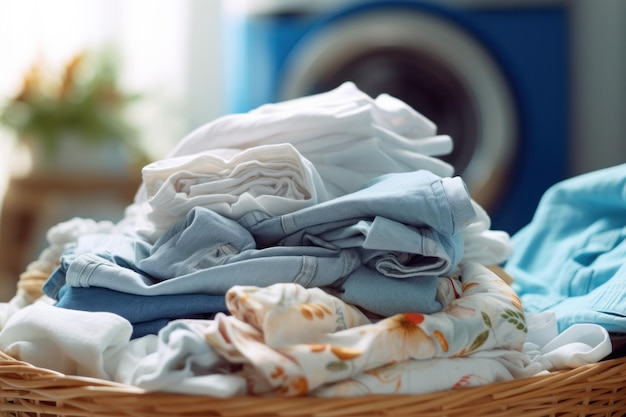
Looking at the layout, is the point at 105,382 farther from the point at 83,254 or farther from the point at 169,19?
the point at 169,19

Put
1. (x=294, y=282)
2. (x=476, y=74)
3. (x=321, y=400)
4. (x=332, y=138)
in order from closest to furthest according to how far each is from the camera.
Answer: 1. (x=321, y=400)
2. (x=294, y=282)
3. (x=332, y=138)
4. (x=476, y=74)

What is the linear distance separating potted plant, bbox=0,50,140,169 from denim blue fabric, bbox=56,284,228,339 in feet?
4.45

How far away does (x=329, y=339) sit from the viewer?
61 centimetres

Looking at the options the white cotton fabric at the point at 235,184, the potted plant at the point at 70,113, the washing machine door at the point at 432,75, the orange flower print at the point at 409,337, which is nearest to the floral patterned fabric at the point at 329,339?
the orange flower print at the point at 409,337

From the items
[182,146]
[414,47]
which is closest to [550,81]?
[414,47]

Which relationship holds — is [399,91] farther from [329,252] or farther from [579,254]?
[329,252]

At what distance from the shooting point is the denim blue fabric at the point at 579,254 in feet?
2.57

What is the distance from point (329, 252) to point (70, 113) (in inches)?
57.9

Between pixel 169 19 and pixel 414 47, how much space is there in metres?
0.98

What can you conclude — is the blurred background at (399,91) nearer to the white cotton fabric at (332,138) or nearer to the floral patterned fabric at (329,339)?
the white cotton fabric at (332,138)

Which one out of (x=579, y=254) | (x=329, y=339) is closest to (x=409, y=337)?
(x=329, y=339)

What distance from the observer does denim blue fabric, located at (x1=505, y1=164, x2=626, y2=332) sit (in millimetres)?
784

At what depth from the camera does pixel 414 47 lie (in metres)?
1.98

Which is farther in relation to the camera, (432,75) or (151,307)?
(432,75)
